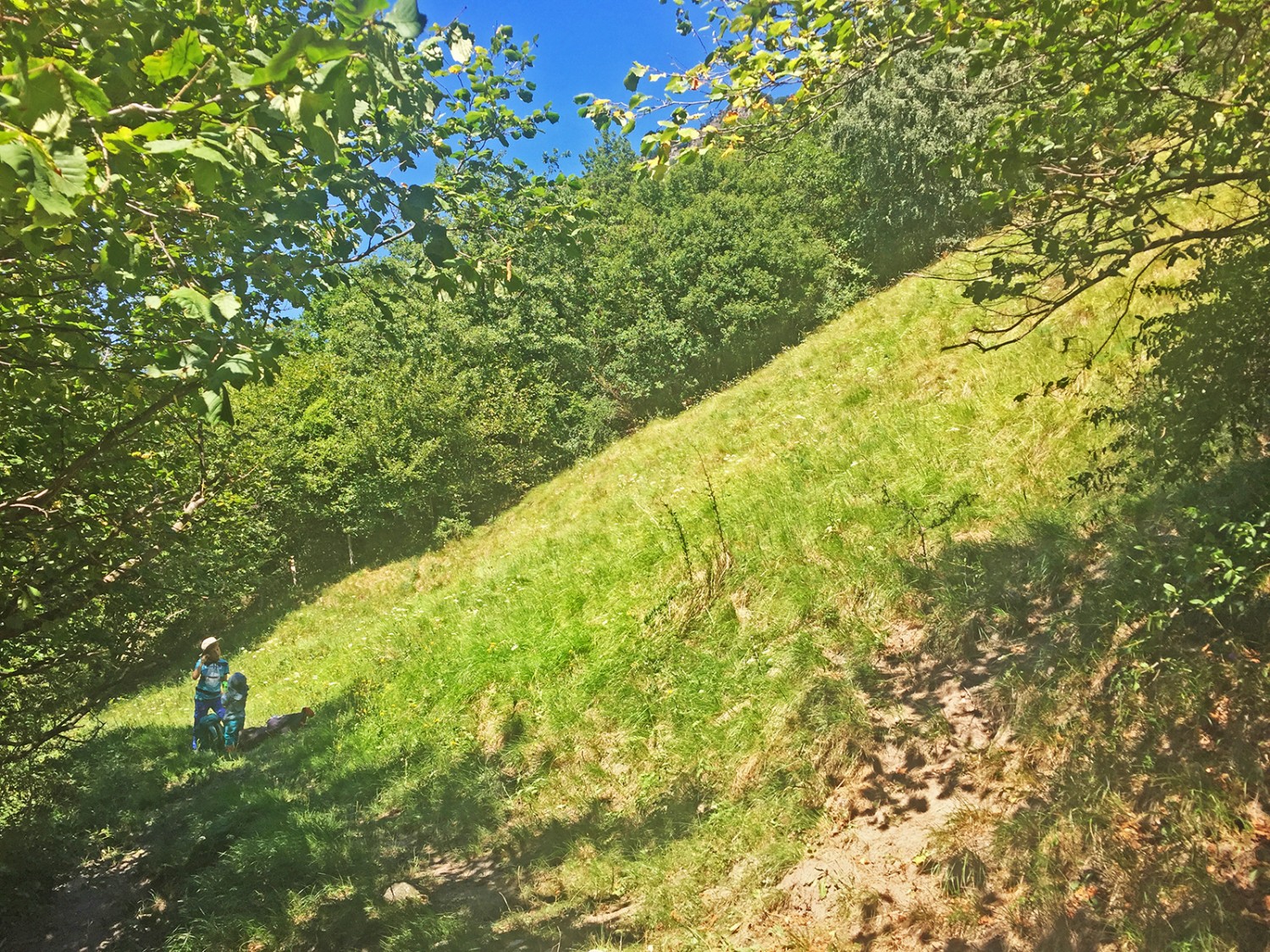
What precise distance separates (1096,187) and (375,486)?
28747mm

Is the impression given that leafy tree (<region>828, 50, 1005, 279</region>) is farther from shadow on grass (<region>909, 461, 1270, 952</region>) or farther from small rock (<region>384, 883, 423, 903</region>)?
small rock (<region>384, 883, 423, 903</region>)

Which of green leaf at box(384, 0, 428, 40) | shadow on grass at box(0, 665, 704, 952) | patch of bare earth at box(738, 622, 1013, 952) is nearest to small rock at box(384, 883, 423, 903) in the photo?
shadow on grass at box(0, 665, 704, 952)

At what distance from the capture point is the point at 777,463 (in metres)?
10.0

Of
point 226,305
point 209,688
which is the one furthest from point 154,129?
point 209,688

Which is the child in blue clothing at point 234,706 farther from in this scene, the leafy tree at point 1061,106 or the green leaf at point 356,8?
the green leaf at point 356,8

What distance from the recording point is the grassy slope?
525 cm

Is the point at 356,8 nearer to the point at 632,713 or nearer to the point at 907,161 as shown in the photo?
the point at 632,713

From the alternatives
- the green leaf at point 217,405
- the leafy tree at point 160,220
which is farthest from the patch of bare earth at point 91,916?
the green leaf at point 217,405

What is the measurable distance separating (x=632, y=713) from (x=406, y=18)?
19.8ft

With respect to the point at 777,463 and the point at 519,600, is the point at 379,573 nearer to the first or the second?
the point at 519,600

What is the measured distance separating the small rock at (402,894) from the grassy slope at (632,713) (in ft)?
0.31

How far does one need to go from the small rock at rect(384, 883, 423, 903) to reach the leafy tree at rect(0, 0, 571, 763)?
272 cm

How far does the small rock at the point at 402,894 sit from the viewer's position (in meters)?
5.58

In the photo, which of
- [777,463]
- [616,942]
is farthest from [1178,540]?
[777,463]
